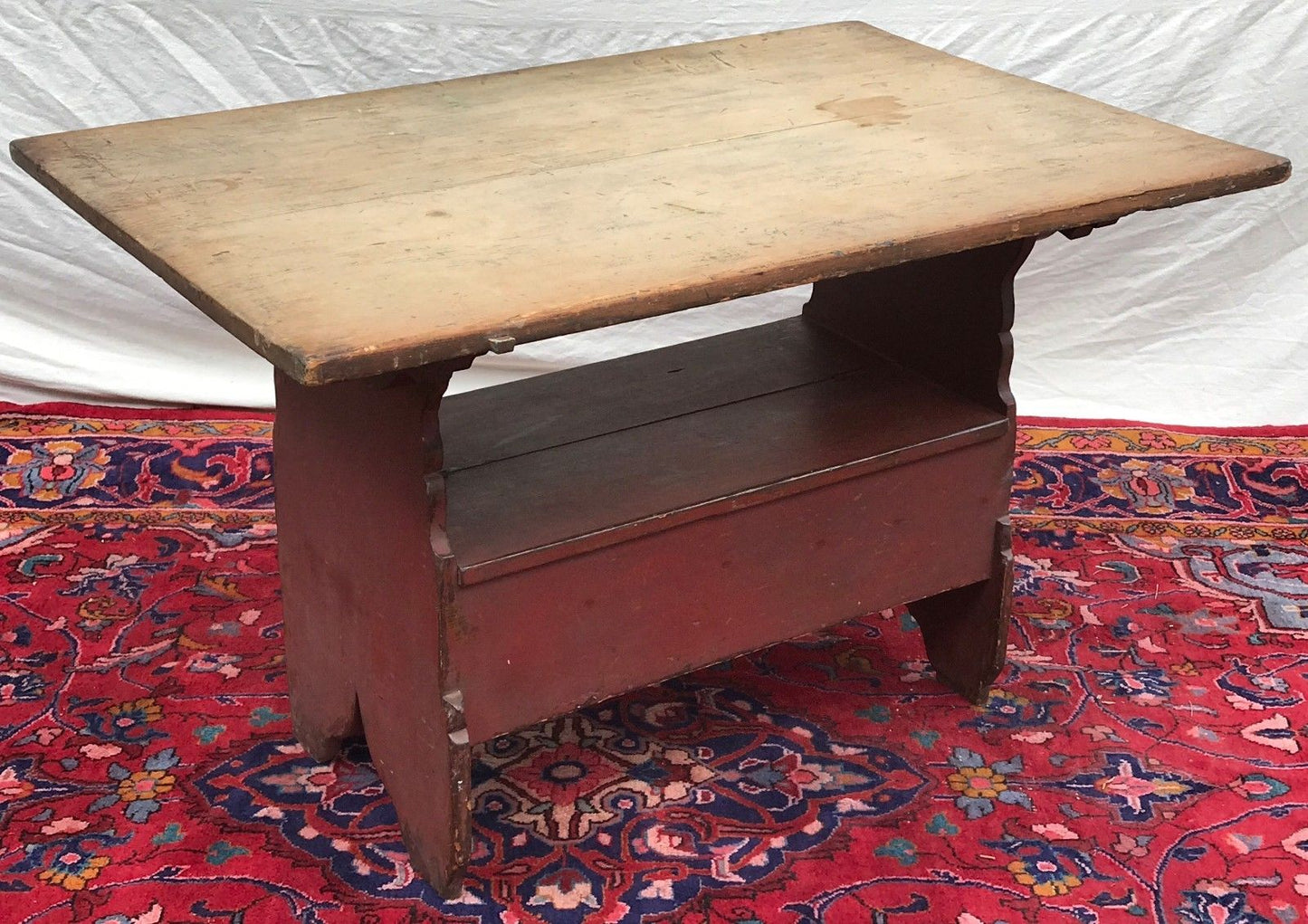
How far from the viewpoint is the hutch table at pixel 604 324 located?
6.29 feet

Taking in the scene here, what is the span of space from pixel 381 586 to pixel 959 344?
953 millimetres

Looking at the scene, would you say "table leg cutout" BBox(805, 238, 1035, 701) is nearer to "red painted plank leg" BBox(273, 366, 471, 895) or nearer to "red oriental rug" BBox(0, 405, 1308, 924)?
"red oriental rug" BBox(0, 405, 1308, 924)

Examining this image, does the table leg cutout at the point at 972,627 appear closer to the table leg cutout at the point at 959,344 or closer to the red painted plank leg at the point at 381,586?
the table leg cutout at the point at 959,344

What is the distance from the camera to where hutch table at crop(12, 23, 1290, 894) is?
6.29 feet

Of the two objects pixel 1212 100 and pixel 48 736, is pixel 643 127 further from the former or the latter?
pixel 1212 100

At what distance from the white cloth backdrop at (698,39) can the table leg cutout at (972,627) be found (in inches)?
46.5

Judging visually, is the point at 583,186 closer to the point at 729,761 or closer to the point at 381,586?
the point at 381,586

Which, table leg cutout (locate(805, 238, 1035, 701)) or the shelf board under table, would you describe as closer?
the shelf board under table

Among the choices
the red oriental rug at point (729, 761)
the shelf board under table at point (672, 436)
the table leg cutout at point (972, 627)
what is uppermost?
the shelf board under table at point (672, 436)

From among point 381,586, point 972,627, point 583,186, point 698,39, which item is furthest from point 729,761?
point 698,39

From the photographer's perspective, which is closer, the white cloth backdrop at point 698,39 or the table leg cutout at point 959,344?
the table leg cutout at point 959,344

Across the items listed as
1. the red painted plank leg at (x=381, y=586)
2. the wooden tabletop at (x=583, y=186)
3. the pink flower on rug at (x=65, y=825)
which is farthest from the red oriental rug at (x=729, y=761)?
the wooden tabletop at (x=583, y=186)

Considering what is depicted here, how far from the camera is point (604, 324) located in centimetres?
184

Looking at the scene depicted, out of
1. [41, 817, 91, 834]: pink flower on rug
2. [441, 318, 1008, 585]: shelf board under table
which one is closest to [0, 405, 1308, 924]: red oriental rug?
[41, 817, 91, 834]: pink flower on rug
